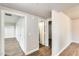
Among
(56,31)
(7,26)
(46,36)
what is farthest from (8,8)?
(7,26)

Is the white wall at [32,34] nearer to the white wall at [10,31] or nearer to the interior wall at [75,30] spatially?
the interior wall at [75,30]

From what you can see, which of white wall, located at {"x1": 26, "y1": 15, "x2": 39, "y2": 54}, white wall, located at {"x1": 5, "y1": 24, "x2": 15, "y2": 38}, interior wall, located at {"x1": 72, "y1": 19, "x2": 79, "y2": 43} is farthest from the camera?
white wall, located at {"x1": 5, "y1": 24, "x2": 15, "y2": 38}

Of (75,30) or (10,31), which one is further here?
(10,31)

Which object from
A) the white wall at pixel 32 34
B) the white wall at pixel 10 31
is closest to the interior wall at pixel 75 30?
the white wall at pixel 32 34

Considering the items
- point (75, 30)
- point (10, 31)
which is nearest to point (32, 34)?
point (75, 30)

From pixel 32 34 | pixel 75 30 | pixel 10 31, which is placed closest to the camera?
pixel 32 34

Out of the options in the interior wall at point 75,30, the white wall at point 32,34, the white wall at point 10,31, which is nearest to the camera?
the white wall at point 32,34

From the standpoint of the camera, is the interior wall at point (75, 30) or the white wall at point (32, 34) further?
the interior wall at point (75, 30)

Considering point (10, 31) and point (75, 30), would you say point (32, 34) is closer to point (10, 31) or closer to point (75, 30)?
point (75, 30)

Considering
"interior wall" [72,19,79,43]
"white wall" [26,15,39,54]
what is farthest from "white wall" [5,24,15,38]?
"interior wall" [72,19,79,43]

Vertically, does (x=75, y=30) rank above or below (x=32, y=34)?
above

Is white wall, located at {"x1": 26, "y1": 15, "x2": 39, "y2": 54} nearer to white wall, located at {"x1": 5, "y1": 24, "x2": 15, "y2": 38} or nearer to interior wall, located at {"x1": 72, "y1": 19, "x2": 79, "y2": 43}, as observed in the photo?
interior wall, located at {"x1": 72, "y1": 19, "x2": 79, "y2": 43}

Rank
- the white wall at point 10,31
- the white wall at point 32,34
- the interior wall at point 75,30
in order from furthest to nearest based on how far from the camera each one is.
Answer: the white wall at point 10,31
the interior wall at point 75,30
the white wall at point 32,34

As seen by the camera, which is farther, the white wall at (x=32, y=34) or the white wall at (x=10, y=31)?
the white wall at (x=10, y=31)
